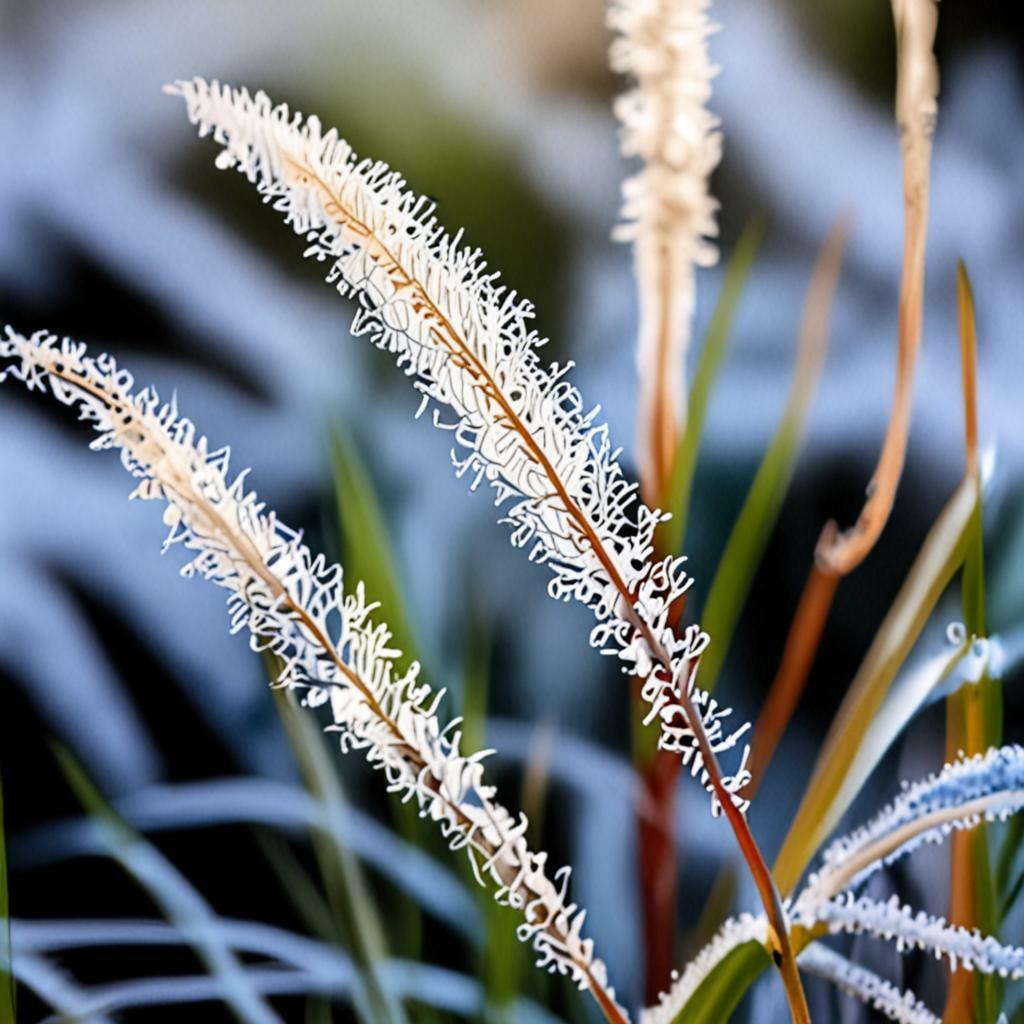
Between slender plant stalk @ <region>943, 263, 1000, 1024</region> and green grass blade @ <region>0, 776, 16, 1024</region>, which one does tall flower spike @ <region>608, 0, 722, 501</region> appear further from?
green grass blade @ <region>0, 776, 16, 1024</region>

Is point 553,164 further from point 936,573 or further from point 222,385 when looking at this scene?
point 936,573

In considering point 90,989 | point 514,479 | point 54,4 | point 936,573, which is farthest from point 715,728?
point 54,4

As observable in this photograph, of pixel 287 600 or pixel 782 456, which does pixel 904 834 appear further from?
pixel 287 600

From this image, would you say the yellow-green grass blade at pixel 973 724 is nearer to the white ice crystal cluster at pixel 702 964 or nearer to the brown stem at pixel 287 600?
the white ice crystal cluster at pixel 702 964

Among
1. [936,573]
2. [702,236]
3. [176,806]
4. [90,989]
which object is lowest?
[90,989]

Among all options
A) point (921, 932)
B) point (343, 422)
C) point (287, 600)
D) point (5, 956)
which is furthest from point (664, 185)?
point (5, 956)
